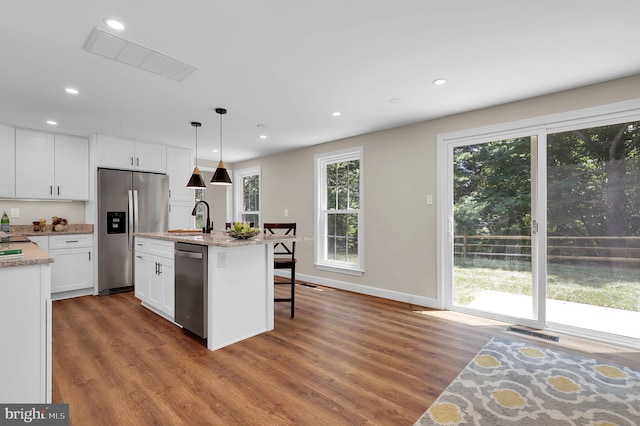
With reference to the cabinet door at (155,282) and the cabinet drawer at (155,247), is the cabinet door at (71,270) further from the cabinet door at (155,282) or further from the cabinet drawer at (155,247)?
the cabinet door at (155,282)

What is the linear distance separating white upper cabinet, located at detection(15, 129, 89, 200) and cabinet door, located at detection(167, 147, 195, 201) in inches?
44.5

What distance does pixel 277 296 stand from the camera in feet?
14.2

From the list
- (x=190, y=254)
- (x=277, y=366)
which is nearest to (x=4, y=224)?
(x=190, y=254)

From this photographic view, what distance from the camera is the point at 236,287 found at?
2.79 meters

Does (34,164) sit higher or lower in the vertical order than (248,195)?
higher

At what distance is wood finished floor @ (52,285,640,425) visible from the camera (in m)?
1.80

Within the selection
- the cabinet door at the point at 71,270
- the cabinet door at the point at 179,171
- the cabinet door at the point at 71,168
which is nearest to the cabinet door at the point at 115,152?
the cabinet door at the point at 71,168

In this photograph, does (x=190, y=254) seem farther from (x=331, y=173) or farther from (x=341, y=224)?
(x=331, y=173)

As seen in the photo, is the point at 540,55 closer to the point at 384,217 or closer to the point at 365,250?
the point at 384,217

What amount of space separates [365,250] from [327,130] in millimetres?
1791

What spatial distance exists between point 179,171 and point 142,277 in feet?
7.17

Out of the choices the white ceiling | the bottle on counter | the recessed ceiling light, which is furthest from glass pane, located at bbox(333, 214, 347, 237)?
the bottle on counter

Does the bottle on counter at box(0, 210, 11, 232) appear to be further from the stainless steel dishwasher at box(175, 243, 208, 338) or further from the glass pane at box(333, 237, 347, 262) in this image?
the glass pane at box(333, 237, 347, 262)

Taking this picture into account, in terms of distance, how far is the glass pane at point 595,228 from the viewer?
2.73 m
